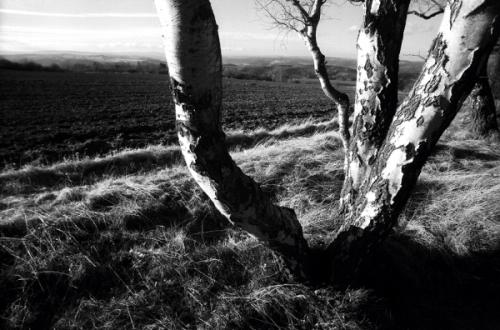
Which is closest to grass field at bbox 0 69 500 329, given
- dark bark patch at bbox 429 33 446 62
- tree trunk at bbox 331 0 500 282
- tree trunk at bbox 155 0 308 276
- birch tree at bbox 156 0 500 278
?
birch tree at bbox 156 0 500 278

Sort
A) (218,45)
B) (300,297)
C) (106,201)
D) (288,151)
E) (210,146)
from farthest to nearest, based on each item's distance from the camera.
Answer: (288,151)
(106,201)
(300,297)
(210,146)
(218,45)

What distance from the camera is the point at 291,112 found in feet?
61.3

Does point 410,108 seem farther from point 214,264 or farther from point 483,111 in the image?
point 483,111

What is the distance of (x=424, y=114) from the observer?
6.54 feet

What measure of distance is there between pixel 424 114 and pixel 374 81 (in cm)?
72

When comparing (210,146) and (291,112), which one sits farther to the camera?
(291,112)

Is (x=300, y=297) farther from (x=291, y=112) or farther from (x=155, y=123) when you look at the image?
(x=291, y=112)

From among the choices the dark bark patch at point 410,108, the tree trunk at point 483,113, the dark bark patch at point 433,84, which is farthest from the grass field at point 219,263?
the tree trunk at point 483,113

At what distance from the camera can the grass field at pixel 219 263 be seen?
252 centimetres

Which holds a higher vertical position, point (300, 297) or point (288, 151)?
point (288, 151)

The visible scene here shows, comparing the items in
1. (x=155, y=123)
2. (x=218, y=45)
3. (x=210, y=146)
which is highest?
(x=218, y=45)

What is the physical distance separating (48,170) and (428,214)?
6035mm

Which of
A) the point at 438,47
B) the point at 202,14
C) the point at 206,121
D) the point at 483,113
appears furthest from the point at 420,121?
the point at 483,113

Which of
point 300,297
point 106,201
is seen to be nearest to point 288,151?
point 106,201
